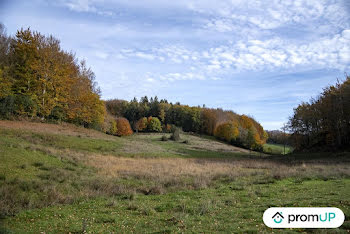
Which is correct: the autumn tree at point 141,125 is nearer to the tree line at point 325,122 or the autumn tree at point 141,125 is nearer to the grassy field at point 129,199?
the tree line at point 325,122

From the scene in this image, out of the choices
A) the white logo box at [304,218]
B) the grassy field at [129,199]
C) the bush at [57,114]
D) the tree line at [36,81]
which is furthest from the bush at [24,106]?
the white logo box at [304,218]

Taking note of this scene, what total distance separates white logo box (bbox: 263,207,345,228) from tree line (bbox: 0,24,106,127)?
1508 inches

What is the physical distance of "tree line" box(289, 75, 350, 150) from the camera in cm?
4662

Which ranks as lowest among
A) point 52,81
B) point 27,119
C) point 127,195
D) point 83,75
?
point 127,195

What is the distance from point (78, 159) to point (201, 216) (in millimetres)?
16545

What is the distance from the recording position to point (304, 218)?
7434mm

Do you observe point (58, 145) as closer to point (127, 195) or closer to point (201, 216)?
point (127, 195)

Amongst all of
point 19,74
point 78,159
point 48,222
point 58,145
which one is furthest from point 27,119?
point 48,222

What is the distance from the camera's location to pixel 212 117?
11012cm

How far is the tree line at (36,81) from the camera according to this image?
36375mm

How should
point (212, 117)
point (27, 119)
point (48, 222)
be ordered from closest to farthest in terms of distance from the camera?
point (48, 222)
point (27, 119)
point (212, 117)

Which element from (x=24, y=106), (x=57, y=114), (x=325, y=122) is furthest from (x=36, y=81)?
(x=325, y=122)

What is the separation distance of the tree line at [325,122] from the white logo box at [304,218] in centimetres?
4570

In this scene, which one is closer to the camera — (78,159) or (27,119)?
(78,159)
